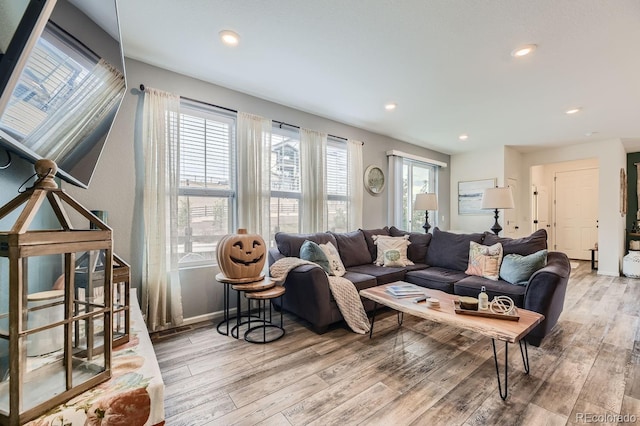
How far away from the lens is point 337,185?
423 centimetres

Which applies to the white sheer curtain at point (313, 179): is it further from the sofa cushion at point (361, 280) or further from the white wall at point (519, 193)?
the white wall at point (519, 193)

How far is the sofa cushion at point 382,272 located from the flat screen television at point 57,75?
275 centimetres

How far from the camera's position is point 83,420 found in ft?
2.09

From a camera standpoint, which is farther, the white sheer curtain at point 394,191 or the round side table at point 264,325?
the white sheer curtain at point 394,191

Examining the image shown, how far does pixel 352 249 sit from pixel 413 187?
2.68 meters

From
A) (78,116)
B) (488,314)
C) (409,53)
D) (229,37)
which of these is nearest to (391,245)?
(488,314)

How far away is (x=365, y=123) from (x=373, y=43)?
2096mm

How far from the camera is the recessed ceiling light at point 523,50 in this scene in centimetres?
230

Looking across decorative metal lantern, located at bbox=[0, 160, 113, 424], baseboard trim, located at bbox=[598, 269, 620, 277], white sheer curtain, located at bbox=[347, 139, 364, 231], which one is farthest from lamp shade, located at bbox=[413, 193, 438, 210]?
decorative metal lantern, located at bbox=[0, 160, 113, 424]

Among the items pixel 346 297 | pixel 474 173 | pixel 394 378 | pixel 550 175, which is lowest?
pixel 394 378

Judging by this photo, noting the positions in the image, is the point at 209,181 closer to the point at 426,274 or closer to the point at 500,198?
the point at 426,274

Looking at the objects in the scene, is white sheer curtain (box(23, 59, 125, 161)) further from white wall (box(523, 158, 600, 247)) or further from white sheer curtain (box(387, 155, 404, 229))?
white wall (box(523, 158, 600, 247))

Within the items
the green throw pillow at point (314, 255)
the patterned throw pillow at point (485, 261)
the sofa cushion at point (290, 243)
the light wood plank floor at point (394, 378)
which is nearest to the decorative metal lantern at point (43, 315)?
the light wood plank floor at point (394, 378)

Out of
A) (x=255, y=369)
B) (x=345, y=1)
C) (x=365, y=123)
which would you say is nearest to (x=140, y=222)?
(x=255, y=369)
